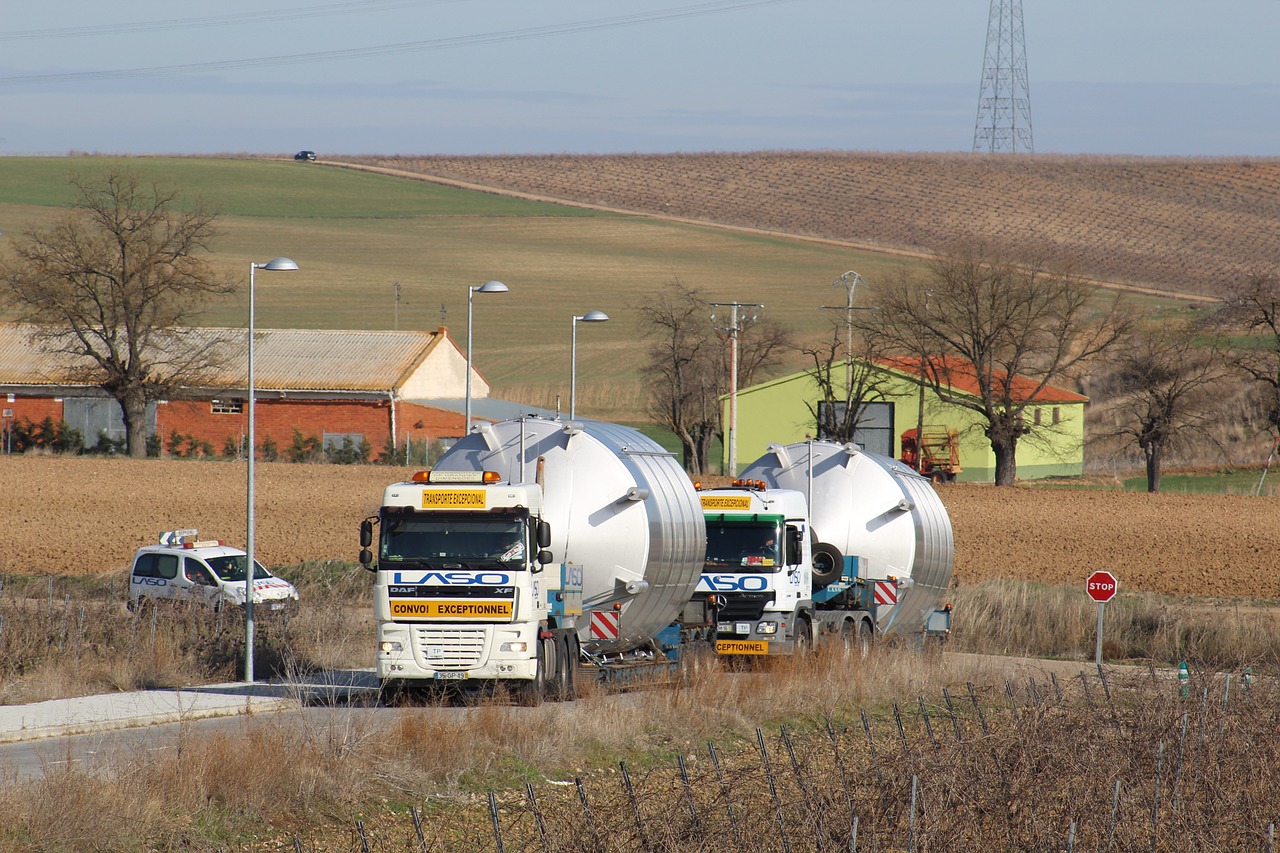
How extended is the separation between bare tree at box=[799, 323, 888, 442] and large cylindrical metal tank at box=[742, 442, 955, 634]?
131 ft

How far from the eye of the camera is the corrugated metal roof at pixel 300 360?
74750 millimetres

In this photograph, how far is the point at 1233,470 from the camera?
8288 cm

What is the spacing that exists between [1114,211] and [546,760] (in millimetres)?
116153

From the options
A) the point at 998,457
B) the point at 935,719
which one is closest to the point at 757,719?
the point at 935,719

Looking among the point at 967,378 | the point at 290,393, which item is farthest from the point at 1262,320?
the point at 290,393

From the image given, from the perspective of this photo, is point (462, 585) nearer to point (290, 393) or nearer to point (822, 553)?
point (822, 553)

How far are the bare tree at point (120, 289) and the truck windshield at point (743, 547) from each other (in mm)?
48181

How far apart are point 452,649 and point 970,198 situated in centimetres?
11317

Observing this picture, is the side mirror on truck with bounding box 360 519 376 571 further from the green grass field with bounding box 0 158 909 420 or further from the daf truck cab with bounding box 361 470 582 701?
the green grass field with bounding box 0 158 909 420

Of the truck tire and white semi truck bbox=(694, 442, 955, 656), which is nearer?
white semi truck bbox=(694, 442, 955, 656)

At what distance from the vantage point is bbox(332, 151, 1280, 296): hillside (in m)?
116

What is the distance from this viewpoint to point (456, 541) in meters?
20.4

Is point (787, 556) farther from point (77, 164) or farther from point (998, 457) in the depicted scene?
point (77, 164)

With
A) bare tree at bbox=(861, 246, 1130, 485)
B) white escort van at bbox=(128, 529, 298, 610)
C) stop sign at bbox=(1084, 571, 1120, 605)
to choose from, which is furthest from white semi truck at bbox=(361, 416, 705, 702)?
bare tree at bbox=(861, 246, 1130, 485)
